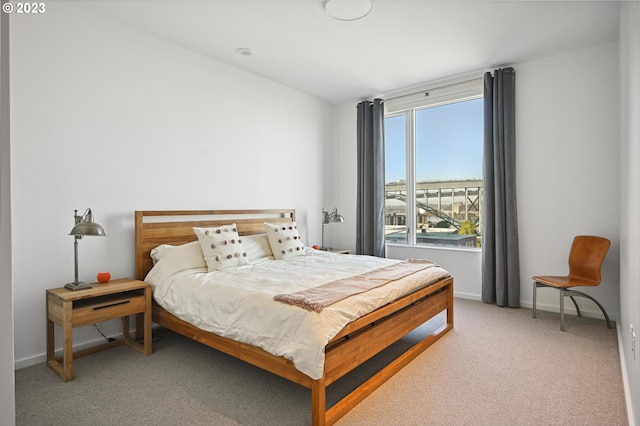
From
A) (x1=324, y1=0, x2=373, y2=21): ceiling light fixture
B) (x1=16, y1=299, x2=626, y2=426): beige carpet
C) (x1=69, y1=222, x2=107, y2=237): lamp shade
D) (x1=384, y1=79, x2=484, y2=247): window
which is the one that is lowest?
(x1=16, y1=299, x2=626, y2=426): beige carpet

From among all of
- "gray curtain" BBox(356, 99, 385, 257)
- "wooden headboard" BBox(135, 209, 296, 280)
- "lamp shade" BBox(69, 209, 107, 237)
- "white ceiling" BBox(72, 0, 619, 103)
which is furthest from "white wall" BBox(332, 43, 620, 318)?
"lamp shade" BBox(69, 209, 107, 237)

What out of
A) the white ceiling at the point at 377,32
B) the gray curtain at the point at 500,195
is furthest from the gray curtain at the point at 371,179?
the gray curtain at the point at 500,195

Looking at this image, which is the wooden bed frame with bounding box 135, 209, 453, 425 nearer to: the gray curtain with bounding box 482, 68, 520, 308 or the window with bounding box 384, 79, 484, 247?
the gray curtain with bounding box 482, 68, 520, 308

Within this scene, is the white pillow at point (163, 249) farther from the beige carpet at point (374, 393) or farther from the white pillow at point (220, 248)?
the beige carpet at point (374, 393)

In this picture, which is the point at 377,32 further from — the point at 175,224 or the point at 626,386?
the point at 626,386

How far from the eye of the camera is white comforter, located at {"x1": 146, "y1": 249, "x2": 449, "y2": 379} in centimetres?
202

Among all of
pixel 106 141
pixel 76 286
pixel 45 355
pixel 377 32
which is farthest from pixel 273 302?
pixel 377 32

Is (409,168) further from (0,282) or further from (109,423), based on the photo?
(0,282)

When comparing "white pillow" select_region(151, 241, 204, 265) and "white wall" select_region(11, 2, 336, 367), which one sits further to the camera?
"white pillow" select_region(151, 241, 204, 265)

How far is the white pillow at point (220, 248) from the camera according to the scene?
327 centimetres

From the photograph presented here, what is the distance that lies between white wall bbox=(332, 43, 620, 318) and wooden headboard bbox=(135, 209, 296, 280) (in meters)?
3.20

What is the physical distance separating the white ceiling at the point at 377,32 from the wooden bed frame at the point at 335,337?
1.73 meters

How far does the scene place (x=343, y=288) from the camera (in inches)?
101

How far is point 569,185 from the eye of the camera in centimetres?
395
